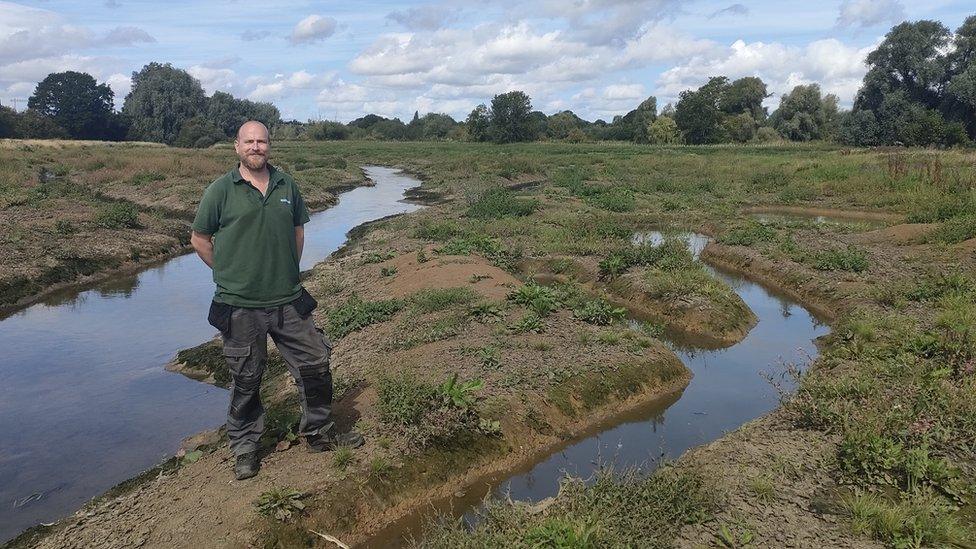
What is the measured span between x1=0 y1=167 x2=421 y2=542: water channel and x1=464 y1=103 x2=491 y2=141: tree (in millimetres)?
68150

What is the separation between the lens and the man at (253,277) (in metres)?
4.82

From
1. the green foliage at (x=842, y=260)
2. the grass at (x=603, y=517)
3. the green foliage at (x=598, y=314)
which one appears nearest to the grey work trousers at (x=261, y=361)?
the grass at (x=603, y=517)

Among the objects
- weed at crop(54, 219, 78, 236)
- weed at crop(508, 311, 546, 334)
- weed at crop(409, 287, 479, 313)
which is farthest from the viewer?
weed at crop(54, 219, 78, 236)

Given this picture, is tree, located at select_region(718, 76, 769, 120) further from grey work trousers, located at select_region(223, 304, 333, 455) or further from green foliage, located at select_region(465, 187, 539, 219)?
grey work trousers, located at select_region(223, 304, 333, 455)

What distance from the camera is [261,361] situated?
5.15 m

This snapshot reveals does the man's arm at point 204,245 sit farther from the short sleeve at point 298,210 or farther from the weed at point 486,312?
the weed at point 486,312

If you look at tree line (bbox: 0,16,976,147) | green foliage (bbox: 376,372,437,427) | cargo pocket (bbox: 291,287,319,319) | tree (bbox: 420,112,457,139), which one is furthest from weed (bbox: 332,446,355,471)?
tree (bbox: 420,112,457,139)

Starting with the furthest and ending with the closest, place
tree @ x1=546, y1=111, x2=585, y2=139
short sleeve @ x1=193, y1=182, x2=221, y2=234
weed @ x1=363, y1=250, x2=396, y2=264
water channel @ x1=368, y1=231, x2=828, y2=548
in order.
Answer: tree @ x1=546, y1=111, x2=585, y2=139
weed @ x1=363, y1=250, x2=396, y2=264
water channel @ x1=368, y1=231, x2=828, y2=548
short sleeve @ x1=193, y1=182, x2=221, y2=234

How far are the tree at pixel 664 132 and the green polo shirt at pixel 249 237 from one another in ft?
223

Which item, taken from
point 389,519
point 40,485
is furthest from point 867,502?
point 40,485

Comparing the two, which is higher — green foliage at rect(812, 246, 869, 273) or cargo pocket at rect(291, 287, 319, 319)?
cargo pocket at rect(291, 287, 319, 319)

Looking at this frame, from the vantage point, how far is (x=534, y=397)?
717 cm

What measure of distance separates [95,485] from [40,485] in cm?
54

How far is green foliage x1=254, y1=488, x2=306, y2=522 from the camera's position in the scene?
4.95 meters
